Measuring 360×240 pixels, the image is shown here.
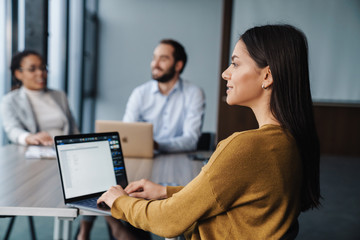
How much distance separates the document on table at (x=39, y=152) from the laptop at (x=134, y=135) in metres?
0.29

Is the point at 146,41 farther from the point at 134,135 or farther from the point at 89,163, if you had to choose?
the point at 89,163

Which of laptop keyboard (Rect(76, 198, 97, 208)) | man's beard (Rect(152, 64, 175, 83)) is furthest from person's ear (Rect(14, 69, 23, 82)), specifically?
laptop keyboard (Rect(76, 198, 97, 208))

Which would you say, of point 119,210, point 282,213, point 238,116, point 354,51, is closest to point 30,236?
point 119,210

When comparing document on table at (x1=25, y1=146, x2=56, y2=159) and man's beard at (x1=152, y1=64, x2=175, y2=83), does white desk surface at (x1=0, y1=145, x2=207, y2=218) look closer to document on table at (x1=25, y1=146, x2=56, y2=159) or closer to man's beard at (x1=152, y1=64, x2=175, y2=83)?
document on table at (x1=25, y1=146, x2=56, y2=159)

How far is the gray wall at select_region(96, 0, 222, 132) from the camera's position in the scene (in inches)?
232

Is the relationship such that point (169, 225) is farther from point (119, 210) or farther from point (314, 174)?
point (314, 174)

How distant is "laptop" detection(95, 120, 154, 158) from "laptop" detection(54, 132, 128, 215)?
52 centimetres

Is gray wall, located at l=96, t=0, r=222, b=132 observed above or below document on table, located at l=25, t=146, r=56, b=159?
above

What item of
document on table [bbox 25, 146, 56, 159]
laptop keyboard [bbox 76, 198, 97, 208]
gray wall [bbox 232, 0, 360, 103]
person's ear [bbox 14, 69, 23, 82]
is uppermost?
gray wall [bbox 232, 0, 360, 103]

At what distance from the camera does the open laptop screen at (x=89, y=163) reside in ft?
4.05

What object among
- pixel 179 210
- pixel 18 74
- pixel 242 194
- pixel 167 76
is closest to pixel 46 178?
pixel 179 210

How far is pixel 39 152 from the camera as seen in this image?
1.97 metres

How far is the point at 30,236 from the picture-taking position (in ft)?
7.61

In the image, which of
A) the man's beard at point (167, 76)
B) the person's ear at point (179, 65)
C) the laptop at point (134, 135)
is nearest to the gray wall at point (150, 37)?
the person's ear at point (179, 65)
